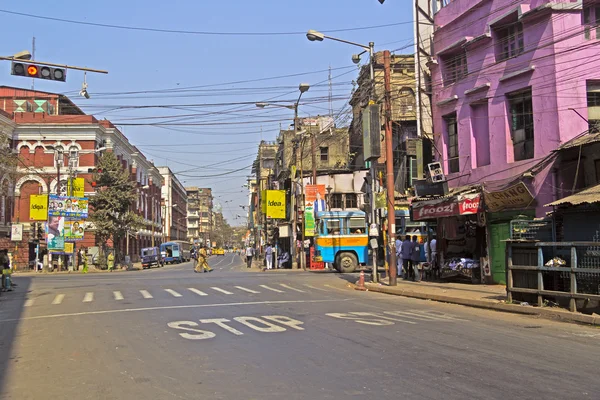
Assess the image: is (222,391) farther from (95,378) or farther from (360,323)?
(360,323)

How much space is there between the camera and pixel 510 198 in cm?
1823

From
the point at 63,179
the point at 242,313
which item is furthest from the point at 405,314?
the point at 63,179

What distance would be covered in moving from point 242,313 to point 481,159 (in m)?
12.4

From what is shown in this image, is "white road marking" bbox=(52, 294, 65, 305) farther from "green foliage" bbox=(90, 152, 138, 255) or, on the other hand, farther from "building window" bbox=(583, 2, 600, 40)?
"green foliage" bbox=(90, 152, 138, 255)

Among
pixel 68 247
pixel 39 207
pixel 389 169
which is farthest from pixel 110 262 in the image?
pixel 389 169

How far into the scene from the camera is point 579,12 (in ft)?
56.5

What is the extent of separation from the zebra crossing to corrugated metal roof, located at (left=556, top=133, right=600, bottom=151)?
9.20 m

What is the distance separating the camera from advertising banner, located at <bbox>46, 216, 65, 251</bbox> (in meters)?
47.4

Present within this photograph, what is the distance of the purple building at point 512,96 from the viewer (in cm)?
1719

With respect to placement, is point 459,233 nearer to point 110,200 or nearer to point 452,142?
point 452,142

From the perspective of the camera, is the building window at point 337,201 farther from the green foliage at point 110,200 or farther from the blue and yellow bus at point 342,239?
the green foliage at point 110,200

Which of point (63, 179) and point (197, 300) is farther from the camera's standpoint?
point (63, 179)

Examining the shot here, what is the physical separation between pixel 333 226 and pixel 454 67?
12441 mm

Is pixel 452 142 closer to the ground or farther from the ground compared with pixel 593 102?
closer to the ground
